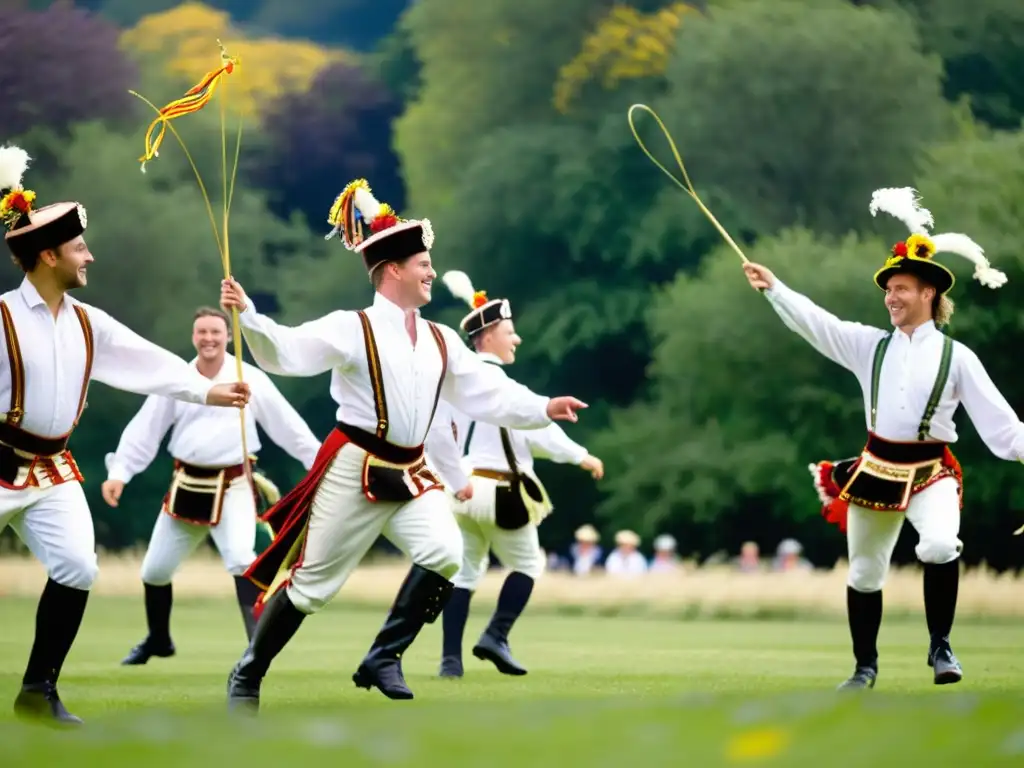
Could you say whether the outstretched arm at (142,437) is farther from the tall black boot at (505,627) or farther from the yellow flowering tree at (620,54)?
the yellow flowering tree at (620,54)

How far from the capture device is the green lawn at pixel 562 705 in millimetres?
6141

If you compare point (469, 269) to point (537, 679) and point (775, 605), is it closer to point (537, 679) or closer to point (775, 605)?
point (775, 605)

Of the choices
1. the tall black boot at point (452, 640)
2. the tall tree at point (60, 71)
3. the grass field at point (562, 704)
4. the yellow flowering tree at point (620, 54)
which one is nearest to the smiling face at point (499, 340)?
the tall black boot at point (452, 640)

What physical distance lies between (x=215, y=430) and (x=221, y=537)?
1.91 feet

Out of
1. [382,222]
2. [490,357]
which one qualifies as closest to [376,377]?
[382,222]

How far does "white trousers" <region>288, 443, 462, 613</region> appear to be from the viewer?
28.7ft

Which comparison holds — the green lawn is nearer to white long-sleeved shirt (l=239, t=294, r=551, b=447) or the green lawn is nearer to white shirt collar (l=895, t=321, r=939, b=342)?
white long-sleeved shirt (l=239, t=294, r=551, b=447)

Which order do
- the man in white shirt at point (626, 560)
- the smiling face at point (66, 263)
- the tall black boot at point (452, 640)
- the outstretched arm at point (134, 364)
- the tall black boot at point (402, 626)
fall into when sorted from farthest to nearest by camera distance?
1. the man in white shirt at point (626, 560)
2. the tall black boot at point (452, 640)
3. the tall black boot at point (402, 626)
4. the outstretched arm at point (134, 364)
5. the smiling face at point (66, 263)

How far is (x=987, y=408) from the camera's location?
387 inches

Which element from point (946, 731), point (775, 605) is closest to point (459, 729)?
point (946, 731)

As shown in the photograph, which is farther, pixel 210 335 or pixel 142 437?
pixel 142 437

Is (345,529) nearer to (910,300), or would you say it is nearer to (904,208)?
(910,300)

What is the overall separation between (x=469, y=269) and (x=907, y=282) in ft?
87.5

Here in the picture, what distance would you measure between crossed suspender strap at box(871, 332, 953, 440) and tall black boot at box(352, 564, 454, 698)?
7.11 feet
